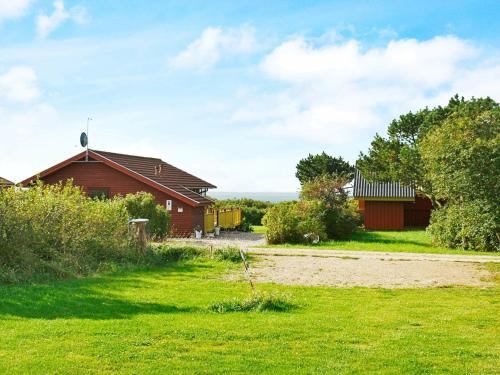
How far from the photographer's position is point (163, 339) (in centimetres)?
699

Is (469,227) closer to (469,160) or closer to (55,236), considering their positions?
(469,160)

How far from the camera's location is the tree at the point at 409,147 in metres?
29.9

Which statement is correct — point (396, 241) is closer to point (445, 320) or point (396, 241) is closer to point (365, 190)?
point (365, 190)

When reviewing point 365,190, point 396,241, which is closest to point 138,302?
point 396,241

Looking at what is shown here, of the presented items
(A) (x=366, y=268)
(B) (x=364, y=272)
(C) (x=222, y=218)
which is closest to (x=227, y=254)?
(A) (x=366, y=268)

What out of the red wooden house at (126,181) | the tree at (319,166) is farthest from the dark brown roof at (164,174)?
the tree at (319,166)

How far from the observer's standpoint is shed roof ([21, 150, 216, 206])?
1109 inches

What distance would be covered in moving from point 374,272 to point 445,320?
21.7 ft

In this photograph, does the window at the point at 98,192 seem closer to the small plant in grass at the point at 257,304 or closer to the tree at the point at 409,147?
the tree at the point at 409,147

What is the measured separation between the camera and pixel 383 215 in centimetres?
3553

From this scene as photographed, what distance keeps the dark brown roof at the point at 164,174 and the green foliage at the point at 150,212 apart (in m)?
3.35

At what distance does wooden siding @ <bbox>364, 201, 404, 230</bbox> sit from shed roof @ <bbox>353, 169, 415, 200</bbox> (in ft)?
1.85

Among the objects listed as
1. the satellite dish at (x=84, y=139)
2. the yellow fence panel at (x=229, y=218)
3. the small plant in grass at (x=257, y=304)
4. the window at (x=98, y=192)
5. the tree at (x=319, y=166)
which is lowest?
the small plant in grass at (x=257, y=304)

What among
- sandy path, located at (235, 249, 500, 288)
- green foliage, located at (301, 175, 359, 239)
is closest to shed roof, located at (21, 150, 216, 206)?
green foliage, located at (301, 175, 359, 239)
